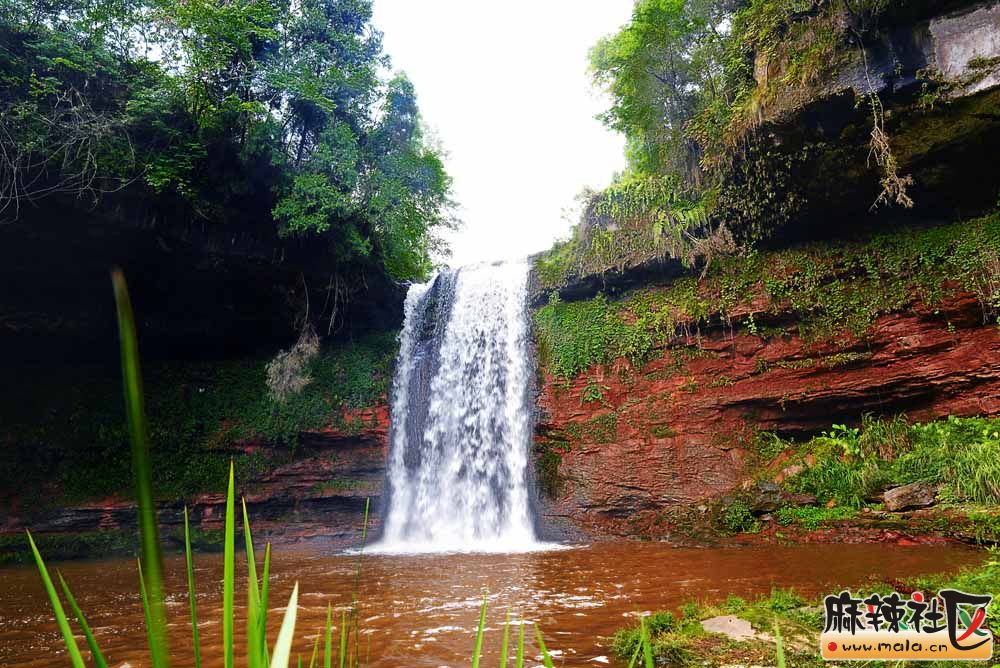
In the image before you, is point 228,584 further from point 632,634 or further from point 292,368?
point 292,368

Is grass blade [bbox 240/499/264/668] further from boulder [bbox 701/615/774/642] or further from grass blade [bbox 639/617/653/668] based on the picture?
boulder [bbox 701/615/774/642]

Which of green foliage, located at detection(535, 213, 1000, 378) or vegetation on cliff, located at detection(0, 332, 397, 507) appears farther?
vegetation on cliff, located at detection(0, 332, 397, 507)

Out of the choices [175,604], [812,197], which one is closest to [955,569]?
[812,197]

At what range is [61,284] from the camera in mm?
10719

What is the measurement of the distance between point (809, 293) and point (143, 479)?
10939mm

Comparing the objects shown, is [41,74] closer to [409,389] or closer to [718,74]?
[409,389]

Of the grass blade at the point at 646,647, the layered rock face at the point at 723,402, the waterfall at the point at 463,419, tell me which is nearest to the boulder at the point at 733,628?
the grass blade at the point at 646,647

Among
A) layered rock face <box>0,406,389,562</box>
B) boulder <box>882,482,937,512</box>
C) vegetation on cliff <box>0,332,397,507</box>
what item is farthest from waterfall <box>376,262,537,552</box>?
boulder <box>882,482,937,512</box>

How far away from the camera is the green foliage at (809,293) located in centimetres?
876

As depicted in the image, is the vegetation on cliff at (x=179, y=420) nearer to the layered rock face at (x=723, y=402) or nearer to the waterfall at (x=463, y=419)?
the waterfall at (x=463, y=419)

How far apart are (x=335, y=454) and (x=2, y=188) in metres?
7.29

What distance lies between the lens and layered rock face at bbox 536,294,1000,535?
27.9 ft

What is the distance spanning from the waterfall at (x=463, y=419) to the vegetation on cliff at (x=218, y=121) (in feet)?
7.11

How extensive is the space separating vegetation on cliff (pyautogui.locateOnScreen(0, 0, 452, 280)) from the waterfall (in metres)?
2.17
